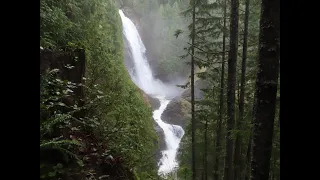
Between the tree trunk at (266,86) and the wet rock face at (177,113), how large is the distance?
29.7 m

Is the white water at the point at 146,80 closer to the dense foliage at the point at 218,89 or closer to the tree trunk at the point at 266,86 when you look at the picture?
the dense foliage at the point at 218,89

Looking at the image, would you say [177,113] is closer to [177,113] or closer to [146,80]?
[177,113]

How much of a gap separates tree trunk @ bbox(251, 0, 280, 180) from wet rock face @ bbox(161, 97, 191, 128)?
2969 centimetres

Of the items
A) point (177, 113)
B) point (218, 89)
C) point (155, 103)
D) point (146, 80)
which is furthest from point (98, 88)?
point (146, 80)

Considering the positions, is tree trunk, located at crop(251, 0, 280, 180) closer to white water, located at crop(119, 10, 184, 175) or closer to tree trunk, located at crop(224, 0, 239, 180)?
tree trunk, located at crop(224, 0, 239, 180)

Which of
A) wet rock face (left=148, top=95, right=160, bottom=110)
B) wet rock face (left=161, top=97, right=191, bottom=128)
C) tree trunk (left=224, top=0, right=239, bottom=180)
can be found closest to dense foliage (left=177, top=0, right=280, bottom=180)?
tree trunk (left=224, top=0, right=239, bottom=180)

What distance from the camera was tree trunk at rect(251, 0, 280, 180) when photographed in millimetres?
3070

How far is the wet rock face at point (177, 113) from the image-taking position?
1320 inches

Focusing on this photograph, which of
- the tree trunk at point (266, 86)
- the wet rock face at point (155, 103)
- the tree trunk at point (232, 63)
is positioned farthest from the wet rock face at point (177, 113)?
the tree trunk at point (266, 86)
